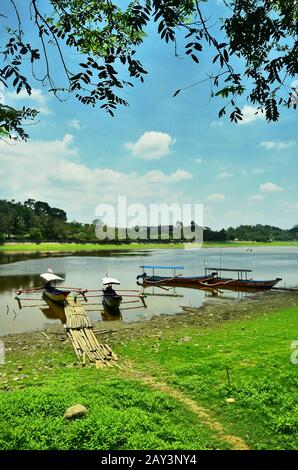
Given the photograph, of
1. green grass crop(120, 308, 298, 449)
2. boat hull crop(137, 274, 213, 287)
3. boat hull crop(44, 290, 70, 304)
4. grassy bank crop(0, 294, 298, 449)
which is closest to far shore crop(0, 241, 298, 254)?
boat hull crop(137, 274, 213, 287)

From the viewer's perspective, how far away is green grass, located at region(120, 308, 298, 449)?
6469 mm

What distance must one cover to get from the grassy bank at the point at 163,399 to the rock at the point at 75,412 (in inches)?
5.0

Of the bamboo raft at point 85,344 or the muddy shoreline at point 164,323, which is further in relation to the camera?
the muddy shoreline at point 164,323

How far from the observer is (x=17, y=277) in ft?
145

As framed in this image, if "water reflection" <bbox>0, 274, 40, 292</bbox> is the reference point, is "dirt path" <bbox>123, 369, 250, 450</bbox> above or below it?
above

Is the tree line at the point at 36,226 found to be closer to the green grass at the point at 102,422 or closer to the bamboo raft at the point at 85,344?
the bamboo raft at the point at 85,344

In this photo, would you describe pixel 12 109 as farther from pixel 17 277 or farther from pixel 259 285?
pixel 17 277

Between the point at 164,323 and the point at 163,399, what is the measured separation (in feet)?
44.4

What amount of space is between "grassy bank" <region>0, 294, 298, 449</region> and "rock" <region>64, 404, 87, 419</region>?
0.13m

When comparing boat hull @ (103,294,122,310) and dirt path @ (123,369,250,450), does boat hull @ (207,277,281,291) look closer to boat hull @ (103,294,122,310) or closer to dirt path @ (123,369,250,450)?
boat hull @ (103,294,122,310)

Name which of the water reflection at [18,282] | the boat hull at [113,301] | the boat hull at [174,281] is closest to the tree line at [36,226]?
the water reflection at [18,282]

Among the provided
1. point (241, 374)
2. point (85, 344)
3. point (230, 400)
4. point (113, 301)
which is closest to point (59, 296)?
point (113, 301)

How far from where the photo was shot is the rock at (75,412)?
20.8 feet
